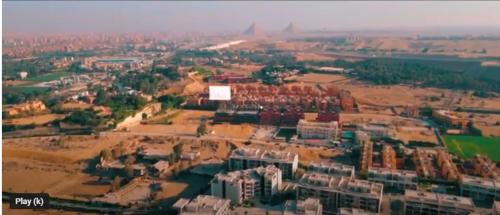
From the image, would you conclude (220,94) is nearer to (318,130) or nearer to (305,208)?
(318,130)

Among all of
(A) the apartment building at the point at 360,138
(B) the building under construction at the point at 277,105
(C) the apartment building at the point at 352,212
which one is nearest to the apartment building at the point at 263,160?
(C) the apartment building at the point at 352,212

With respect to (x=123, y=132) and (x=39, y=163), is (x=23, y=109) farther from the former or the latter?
(x=39, y=163)

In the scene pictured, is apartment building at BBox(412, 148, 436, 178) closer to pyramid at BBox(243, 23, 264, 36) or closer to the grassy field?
the grassy field

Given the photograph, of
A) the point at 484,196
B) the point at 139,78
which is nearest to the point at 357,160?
the point at 484,196

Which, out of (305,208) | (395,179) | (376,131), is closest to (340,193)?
(305,208)

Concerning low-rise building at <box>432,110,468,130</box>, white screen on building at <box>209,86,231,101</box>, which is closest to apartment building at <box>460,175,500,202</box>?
low-rise building at <box>432,110,468,130</box>
